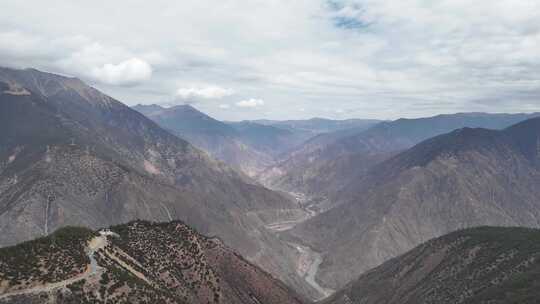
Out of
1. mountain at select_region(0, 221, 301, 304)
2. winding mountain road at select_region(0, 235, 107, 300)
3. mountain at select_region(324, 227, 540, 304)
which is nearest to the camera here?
winding mountain road at select_region(0, 235, 107, 300)

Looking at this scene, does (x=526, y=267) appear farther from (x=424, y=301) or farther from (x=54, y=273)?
(x=54, y=273)

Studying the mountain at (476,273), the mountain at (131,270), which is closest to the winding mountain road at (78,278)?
the mountain at (131,270)

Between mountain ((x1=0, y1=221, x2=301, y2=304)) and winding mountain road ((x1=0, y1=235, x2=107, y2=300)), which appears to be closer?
winding mountain road ((x1=0, y1=235, x2=107, y2=300))

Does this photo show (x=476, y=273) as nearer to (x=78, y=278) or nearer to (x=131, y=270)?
(x=131, y=270)

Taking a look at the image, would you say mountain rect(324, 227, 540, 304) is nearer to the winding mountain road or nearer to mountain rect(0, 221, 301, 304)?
mountain rect(0, 221, 301, 304)

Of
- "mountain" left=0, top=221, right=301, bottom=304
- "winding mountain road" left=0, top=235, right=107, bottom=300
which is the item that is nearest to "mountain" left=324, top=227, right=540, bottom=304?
"mountain" left=0, top=221, right=301, bottom=304

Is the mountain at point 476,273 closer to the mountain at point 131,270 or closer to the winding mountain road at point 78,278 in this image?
the mountain at point 131,270
